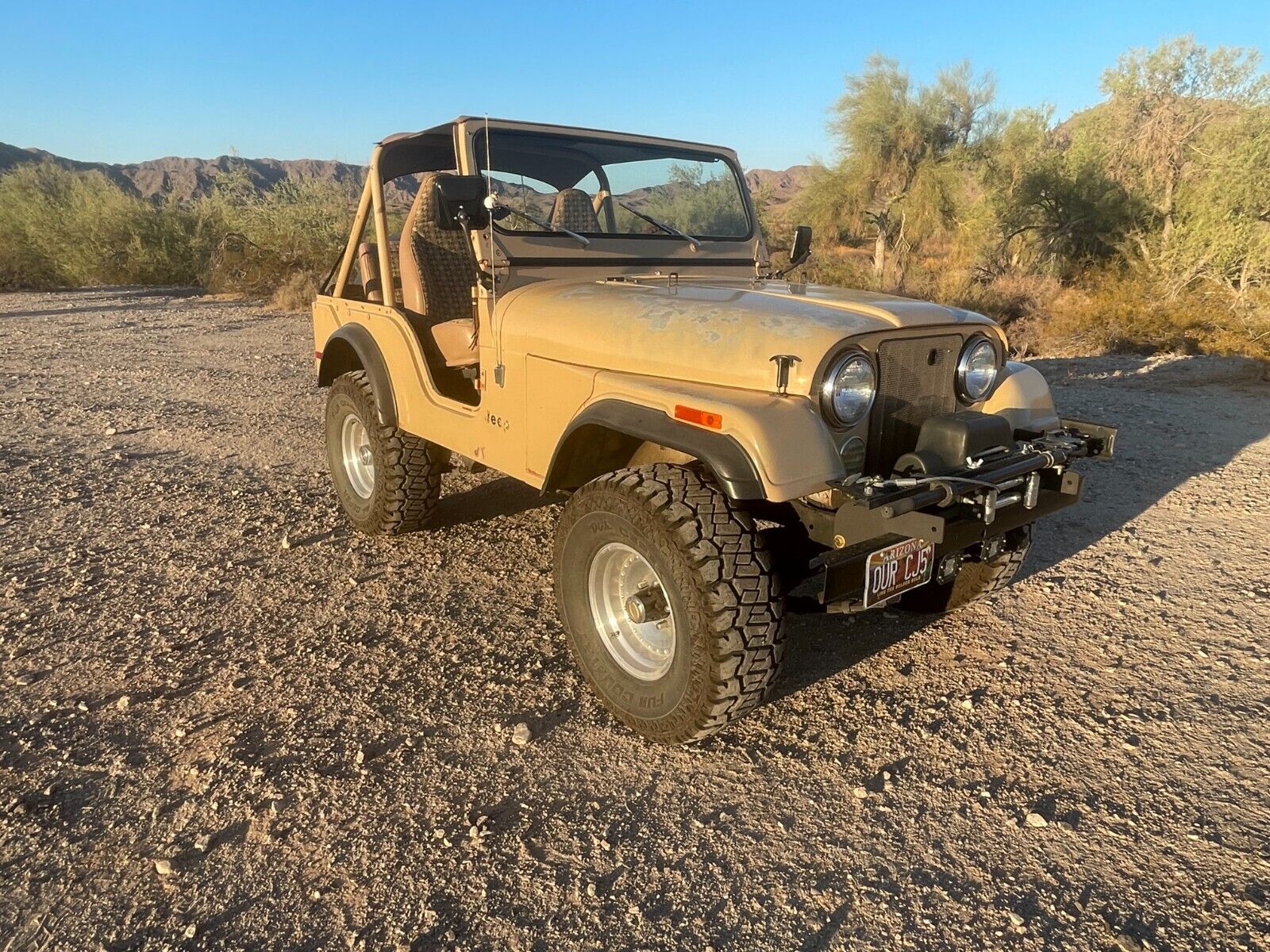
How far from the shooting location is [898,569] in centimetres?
258

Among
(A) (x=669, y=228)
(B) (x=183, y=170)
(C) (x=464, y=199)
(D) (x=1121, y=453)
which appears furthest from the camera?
(B) (x=183, y=170)

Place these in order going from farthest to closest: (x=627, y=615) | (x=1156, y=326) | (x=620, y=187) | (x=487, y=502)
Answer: (x=1156, y=326) → (x=487, y=502) → (x=620, y=187) → (x=627, y=615)

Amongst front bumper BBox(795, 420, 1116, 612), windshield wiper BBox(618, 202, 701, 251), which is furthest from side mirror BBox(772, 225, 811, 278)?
front bumper BBox(795, 420, 1116, 612)

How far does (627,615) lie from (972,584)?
63.1 inches

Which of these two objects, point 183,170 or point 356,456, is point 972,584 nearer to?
point 356,456

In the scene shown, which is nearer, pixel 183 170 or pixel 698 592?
pixel 698 592

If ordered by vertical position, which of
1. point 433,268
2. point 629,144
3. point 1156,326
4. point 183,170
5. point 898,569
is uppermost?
point 183,170

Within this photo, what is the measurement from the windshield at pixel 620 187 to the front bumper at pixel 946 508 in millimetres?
2125

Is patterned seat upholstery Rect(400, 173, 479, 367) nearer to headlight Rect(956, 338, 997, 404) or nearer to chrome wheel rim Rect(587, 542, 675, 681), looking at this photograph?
chrome wheel rim Rect(587, 542, 675, 681)

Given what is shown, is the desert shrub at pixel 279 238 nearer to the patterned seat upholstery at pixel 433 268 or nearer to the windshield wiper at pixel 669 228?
the patterned seat upholstery at pixel 433 268

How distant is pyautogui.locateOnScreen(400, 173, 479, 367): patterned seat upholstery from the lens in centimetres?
433

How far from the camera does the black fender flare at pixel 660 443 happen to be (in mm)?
2355

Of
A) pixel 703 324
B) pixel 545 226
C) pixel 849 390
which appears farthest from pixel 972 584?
pixel 545 226

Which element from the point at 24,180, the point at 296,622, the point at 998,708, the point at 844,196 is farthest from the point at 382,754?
the point at 24,180
